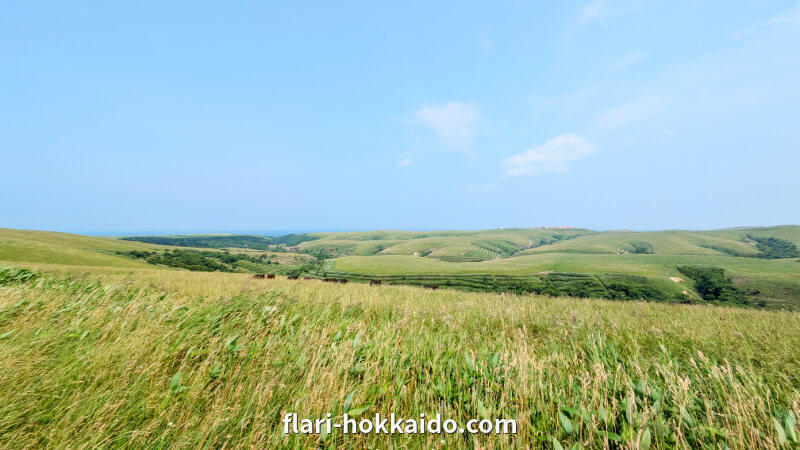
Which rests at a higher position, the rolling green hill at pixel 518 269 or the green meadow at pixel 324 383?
the green meadow at pixel 324 383


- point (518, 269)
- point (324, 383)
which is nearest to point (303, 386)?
point (324, 383)

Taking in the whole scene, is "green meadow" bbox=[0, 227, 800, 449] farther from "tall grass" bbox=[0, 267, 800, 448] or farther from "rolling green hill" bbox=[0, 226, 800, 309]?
"rolling green hill" bbox=[0, 226, 800, 309]

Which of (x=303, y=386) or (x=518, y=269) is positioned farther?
(x=518, y=269)

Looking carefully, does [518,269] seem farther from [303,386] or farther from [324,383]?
[303,386]

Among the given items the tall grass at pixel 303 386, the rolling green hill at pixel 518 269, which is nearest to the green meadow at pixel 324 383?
the tall grass at pixel 303 386

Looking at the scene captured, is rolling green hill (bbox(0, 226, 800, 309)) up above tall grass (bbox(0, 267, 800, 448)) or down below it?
below

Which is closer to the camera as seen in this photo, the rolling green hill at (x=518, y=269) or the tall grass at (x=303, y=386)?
the tall grass at (x=303, y=386)

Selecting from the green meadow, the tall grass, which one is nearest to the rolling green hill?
the green meadow

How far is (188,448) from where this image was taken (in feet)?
8.15

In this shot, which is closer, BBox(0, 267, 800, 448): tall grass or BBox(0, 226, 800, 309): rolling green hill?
BBox(0, 267, 800, 448): tall grass

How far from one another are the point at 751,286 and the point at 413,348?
130m

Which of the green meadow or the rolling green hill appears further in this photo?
the rolling green hill

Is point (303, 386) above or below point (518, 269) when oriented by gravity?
above

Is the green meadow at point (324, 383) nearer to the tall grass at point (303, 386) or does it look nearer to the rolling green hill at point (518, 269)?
the tall grass at point (303, 386)
